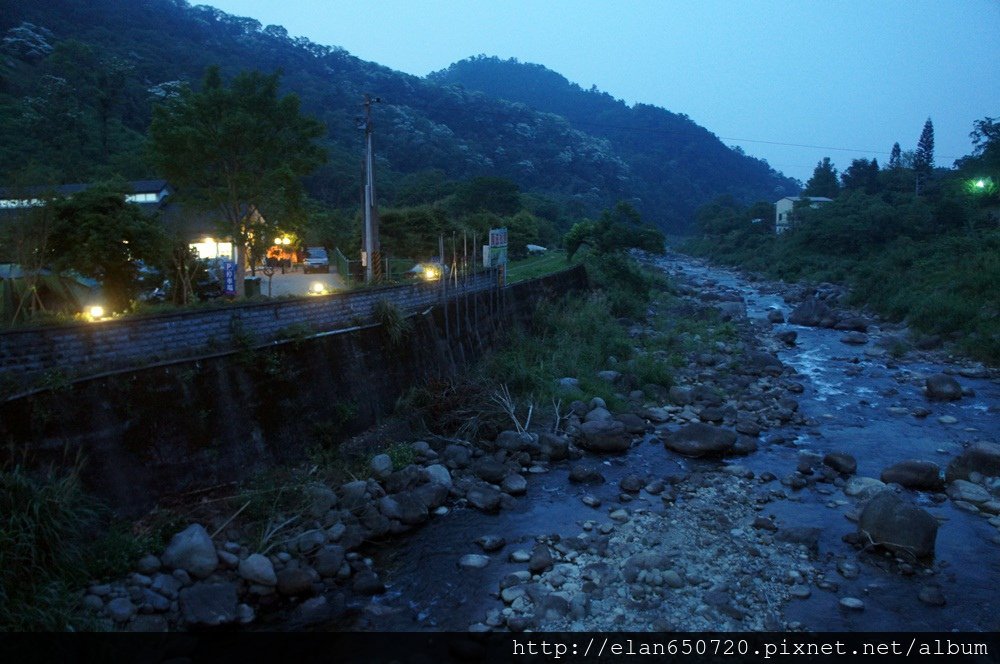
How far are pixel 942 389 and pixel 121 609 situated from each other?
1874 centimetres

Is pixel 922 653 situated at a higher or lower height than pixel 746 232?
lower

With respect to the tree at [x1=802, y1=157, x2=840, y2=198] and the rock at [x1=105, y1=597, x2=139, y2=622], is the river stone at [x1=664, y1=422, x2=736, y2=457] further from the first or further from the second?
the tree at [x1=802, y1=157, x2=840, y2=198]

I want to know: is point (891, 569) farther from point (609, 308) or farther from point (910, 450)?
point (609, 308)

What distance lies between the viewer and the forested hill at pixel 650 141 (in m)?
122

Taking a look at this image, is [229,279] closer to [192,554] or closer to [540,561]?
[192,554]

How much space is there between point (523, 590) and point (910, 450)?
9.85m

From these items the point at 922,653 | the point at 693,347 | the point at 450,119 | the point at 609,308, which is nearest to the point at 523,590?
the point at 922,653

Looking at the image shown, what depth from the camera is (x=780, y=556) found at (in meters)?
9.09

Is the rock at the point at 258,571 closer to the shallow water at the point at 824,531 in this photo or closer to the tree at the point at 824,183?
the shallow water at the point at 824,531

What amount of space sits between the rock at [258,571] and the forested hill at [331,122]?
9.70 metres

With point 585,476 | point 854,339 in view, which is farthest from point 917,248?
point 585,476

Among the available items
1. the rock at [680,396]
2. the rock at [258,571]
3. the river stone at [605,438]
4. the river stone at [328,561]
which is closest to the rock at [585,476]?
the river stone at [605,438]

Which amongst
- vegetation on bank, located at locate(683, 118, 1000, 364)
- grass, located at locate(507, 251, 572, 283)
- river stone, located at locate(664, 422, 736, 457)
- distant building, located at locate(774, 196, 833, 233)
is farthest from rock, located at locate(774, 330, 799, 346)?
distant building, located at locate(774, 196, 833, 233)

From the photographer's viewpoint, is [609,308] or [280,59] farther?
[280,59]
